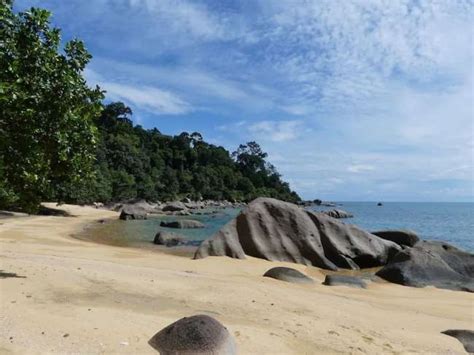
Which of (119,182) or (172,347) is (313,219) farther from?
(119,182)

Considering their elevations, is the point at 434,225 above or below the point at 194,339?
above

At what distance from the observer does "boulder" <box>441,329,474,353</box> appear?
873 cm

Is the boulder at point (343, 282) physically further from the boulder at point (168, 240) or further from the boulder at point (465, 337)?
the boulder at point (168, 240)

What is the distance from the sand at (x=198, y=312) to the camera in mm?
6996

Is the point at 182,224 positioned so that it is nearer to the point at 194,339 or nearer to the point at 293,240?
the point at 293,240

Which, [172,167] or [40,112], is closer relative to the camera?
[40,112]

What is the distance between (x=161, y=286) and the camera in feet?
37.8

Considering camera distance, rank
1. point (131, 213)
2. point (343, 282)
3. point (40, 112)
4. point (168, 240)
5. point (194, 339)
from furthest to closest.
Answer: point (131, 213), point (168, 240), point (343, 282), point (40, 112), point (194, 339)

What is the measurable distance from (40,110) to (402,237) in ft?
72.3

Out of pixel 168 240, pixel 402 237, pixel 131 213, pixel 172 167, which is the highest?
pixel 172 167

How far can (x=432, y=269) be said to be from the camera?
18109 mm

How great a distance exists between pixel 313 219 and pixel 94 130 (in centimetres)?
1380

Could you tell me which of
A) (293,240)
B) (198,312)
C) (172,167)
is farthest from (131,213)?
(172,167)

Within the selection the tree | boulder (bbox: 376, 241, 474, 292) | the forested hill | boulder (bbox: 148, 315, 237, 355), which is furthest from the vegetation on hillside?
the forested hill
